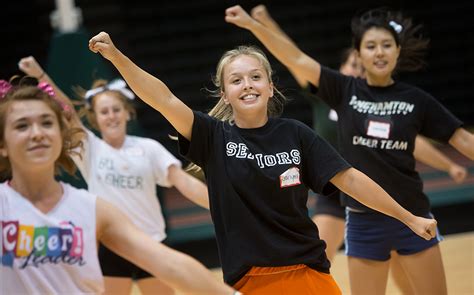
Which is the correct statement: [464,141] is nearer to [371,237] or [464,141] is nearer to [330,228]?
[371,237]

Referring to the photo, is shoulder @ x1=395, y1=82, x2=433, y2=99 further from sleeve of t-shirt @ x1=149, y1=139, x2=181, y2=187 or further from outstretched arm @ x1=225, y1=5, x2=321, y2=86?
sleeve of t-shirt @ x1=149, y1=139, x2=181, y2=187

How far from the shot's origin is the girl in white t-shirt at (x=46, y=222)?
2.08 metres

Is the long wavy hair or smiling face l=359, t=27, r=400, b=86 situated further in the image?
the long wavy hair

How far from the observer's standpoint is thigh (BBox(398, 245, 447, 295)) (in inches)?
142

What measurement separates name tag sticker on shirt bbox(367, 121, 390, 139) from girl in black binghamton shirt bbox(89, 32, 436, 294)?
83 cm

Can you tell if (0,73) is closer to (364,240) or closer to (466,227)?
(466,227)

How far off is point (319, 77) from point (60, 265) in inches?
81.6

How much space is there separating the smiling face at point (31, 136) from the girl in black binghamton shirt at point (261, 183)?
1.68 ft

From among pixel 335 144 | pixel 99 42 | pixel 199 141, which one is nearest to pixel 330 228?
pixel 335 144

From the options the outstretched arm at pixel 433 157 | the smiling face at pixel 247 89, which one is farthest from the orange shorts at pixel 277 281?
the outstretched arm at pixel 433 157

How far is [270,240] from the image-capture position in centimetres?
275

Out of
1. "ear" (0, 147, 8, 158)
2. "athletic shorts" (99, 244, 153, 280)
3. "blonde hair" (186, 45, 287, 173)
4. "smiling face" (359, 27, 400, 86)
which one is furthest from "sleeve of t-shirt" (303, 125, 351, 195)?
"athletic shorts" (99, 244, 153, 280)

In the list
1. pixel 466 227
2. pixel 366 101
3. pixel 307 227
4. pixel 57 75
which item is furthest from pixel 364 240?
pixel 466 227

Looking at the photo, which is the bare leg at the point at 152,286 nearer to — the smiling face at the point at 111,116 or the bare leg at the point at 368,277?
the smiling face at the point at 111,116
